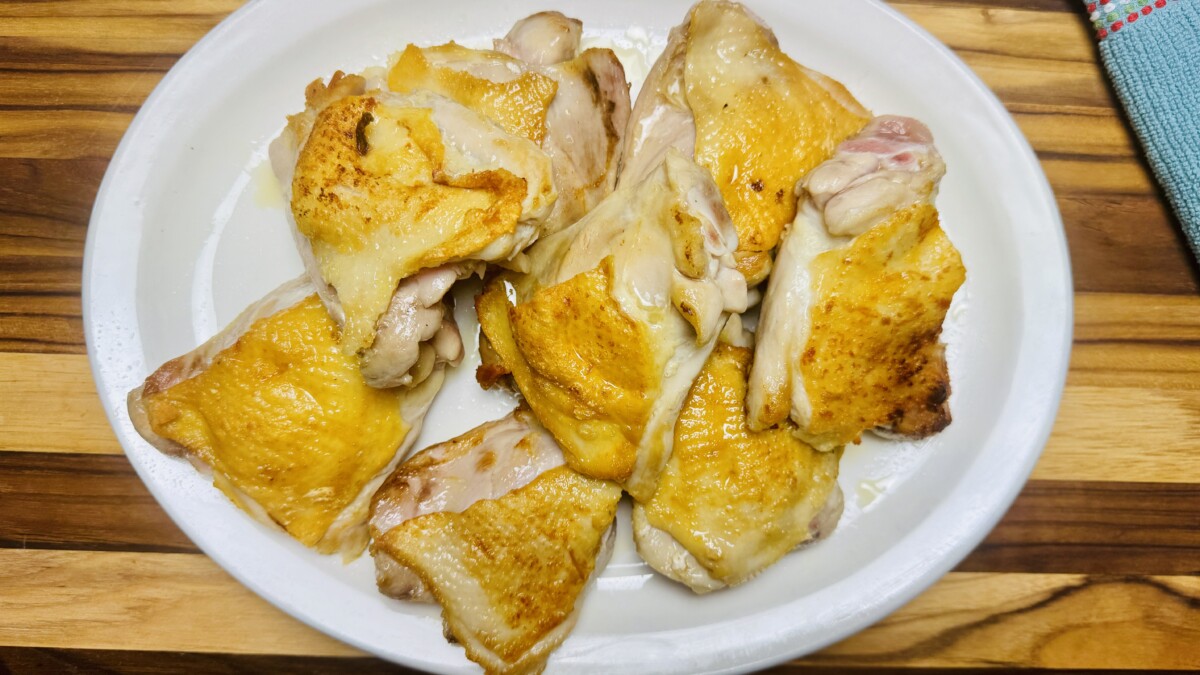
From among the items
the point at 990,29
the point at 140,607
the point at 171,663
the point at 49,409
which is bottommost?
the point at 171,663

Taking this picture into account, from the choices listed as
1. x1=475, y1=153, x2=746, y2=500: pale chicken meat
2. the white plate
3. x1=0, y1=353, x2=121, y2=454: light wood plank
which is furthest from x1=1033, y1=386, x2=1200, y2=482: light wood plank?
x1=0, y1=353, x2=121, y2=454: light wood plank

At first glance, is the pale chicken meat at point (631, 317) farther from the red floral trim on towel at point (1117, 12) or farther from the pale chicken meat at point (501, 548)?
the red floral trim on towel at point (1117, 12)

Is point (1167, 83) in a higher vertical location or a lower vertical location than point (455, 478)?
higher

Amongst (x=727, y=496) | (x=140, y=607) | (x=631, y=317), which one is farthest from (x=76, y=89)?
(x=727, y=496)

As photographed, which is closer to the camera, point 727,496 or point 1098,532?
point 727,496

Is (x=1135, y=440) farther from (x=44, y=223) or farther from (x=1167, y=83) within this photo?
(x=44, y=223)

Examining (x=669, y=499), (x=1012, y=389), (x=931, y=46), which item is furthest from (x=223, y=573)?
(x=931, y=46)

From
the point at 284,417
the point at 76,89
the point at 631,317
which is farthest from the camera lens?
the point at 76,89
